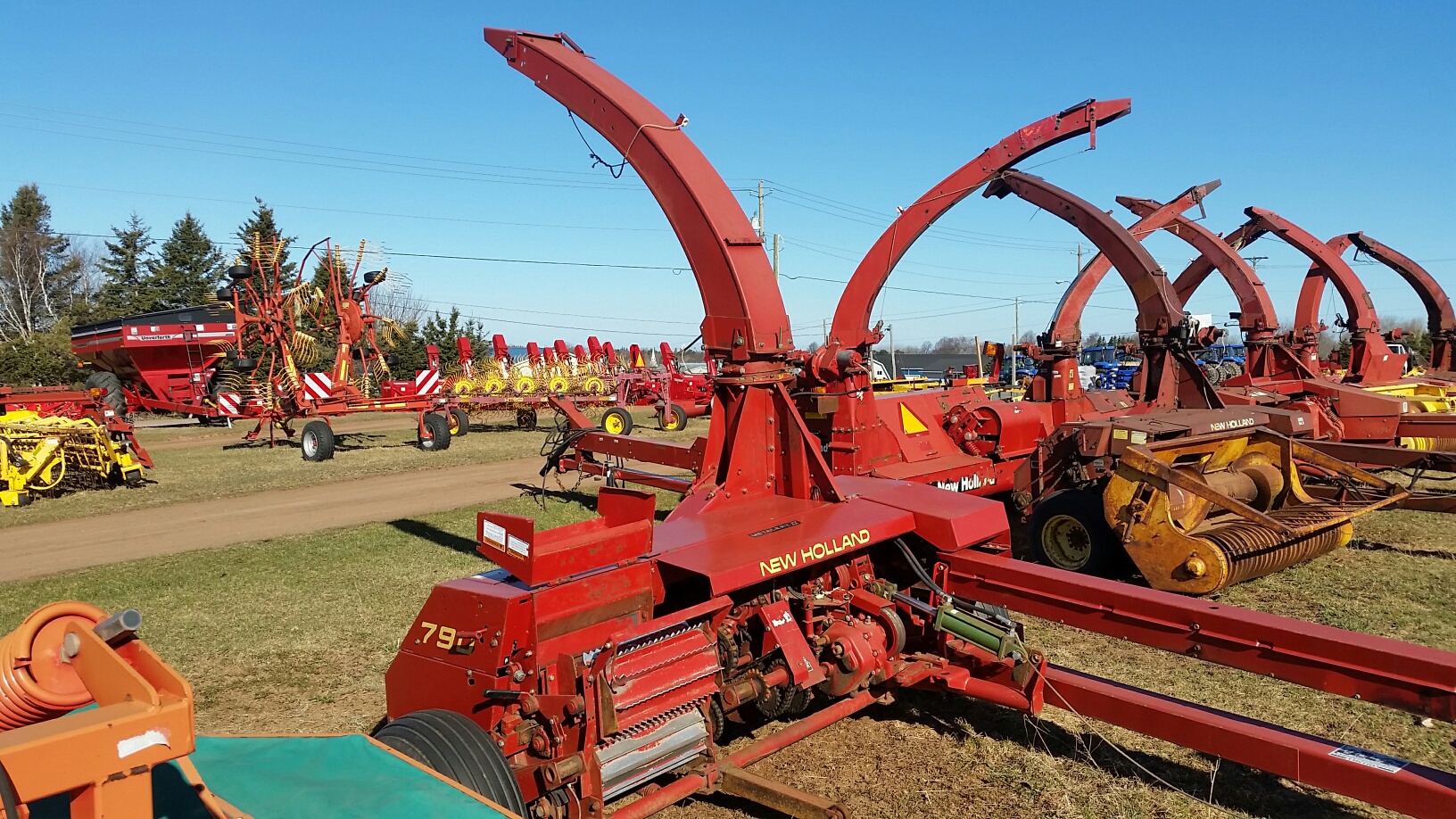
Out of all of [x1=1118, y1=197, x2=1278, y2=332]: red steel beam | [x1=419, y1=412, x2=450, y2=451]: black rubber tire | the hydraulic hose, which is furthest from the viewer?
[x1=419, y1=412, x2=450, y2=451]: black rubber tire

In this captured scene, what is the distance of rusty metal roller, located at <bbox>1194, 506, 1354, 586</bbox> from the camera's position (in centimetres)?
636

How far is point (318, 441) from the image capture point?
53.7 feet

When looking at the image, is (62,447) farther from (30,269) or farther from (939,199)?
(30,269)

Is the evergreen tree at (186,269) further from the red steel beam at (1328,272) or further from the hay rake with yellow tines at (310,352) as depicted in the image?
the red steel beam at (1328,272)

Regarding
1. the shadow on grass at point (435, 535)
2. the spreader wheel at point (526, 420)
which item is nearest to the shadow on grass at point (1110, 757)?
the shadow on grass at point (435, 535)

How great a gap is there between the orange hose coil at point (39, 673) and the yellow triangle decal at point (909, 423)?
23.7 ft

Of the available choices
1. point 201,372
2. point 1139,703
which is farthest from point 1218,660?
point 201,372

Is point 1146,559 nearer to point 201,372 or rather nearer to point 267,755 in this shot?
point 267,755

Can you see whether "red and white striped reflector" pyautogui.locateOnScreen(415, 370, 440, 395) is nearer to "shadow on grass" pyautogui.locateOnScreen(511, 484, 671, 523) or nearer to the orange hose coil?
"shadow on grass" pyautogui.locateOnScreen(511, 484, 671, 523)

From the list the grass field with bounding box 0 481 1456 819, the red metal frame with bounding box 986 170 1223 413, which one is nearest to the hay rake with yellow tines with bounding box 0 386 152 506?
the grass field with bounding box 0 481 1456 819

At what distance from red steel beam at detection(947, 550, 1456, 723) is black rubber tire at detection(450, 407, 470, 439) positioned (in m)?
17.5

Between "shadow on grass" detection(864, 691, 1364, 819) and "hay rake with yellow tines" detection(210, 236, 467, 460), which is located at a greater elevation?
"hay rake with yellow tines" detection(210, 236, 467, 460)

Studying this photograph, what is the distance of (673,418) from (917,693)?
17.3 metres

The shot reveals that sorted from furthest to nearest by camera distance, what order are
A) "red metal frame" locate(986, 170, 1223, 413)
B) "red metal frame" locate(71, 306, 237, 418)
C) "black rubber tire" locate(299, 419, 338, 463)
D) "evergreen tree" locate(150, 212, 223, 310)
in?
1. "evergreen tree" locate(150, 212, 223, 310)
2. "red metal frame" locate(71, 306, 237, 418)
3. "black rubber tire" locate(299, 419, 338, 463)
4. "red metal frame" locate(986, 170, 1223, 413)
